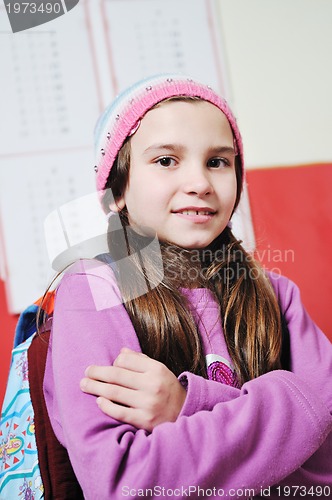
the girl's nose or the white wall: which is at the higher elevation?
the white wall

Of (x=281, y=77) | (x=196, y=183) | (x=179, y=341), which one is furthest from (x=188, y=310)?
(x=281, y=77)

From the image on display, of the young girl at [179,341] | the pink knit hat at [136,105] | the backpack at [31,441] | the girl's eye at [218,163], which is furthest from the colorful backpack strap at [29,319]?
the girl's eye at [218,163]

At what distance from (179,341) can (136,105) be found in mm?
388

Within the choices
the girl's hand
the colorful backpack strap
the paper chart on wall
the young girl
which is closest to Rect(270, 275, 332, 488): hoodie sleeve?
the young girl

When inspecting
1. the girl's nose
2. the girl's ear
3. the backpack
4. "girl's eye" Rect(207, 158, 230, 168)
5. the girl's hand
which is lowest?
the backpack

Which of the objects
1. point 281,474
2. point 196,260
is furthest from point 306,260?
point 281,474

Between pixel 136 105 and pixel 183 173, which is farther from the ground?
pixel 136 105

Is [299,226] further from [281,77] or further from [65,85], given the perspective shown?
[65,85]

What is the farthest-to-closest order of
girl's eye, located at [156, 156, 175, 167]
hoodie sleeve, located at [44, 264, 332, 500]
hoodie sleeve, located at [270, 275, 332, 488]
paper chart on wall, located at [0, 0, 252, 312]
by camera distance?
1. paper chart on wall, located at [0, 0, 252, 312]
2. girl's eye, located at [156, 156, 175, 167]
3. hoodie sleeve, located at [270, 275, 332, 488]
4. hoodie sleeve, located at [44, 264, 332, 500]

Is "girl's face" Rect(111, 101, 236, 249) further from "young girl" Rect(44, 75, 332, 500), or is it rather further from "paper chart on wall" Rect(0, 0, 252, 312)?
"paper chart on wall" Rect(0, 0, 252, 312)

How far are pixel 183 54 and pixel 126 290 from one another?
0.81 metres

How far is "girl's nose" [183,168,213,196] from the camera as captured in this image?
2.59 feet

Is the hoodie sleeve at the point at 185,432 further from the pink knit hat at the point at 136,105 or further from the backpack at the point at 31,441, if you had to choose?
the pink knit hat at the point at 136,105

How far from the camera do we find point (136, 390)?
643 millimetres
